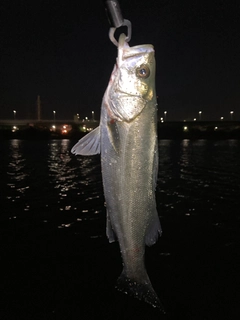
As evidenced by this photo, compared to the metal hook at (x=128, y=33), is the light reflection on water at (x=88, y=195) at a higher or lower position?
lower

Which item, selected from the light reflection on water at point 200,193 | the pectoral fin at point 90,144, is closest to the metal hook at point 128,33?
the pectoral fin at point 90,144

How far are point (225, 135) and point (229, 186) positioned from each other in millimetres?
107696

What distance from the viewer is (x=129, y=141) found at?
108 inches

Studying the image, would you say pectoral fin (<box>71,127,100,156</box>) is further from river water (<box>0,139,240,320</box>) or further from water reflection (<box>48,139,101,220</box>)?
water reflection (<box>48,139,101,220</box>)

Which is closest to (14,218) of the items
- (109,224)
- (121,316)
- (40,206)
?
(40,206)

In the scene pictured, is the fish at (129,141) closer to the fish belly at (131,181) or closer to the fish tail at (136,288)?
the fish belly at (131,181)

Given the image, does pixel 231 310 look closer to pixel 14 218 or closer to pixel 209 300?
pixel 209 300

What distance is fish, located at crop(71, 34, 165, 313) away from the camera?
2725 mm

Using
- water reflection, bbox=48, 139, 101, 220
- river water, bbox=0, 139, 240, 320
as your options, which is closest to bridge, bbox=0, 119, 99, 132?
water reflection, bbox=48, 139, 101, 220

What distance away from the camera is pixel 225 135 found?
119 metres

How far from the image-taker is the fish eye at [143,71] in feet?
8.98

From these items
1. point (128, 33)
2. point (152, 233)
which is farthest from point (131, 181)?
point (128, 33)

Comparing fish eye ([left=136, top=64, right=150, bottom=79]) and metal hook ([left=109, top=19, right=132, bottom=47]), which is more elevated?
metal hook ([left=109, top=19, right=132, bottom=47])

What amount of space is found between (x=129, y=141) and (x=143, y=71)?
0.71 metres
